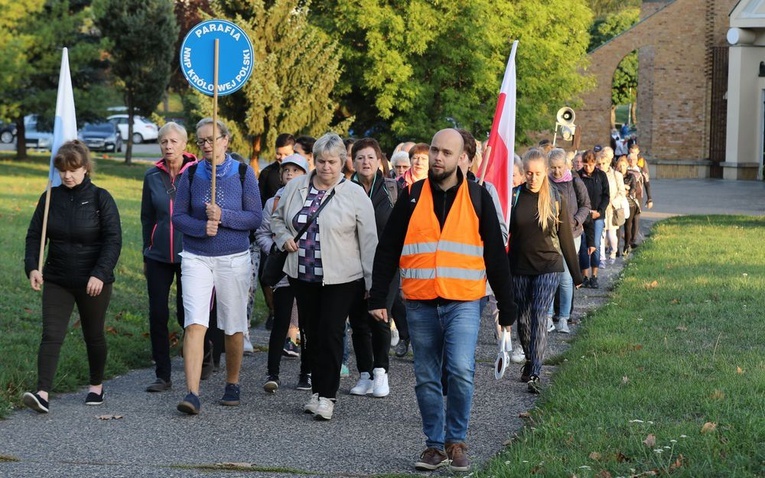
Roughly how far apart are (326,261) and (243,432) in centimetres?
129

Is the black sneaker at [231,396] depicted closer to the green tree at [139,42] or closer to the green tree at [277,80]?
the green tree at [277,80]

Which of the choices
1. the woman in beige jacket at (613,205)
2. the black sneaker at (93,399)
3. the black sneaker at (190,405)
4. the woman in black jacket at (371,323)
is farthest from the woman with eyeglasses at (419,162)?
the woman in beige jacket at (613,205)

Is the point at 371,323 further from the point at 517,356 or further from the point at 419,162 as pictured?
the point at 517,356

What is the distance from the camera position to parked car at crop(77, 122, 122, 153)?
5981cm

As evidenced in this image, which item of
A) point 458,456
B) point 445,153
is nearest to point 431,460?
point 458,456

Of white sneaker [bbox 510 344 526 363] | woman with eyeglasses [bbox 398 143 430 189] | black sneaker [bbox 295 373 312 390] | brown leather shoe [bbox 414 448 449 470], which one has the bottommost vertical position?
white sneaker [bbox 510 344 526 363]

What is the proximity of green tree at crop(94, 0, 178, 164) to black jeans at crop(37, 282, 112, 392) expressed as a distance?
31981mm

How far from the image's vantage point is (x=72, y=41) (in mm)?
39969

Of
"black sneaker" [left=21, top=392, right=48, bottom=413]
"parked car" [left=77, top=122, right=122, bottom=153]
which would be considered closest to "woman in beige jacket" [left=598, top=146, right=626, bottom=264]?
"black sneaker" [left=21, top=392, right=48, bottom=413]

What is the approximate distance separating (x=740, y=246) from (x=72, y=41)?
2630cm

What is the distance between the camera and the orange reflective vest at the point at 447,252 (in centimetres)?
665

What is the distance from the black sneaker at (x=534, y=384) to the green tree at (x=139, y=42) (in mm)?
32095

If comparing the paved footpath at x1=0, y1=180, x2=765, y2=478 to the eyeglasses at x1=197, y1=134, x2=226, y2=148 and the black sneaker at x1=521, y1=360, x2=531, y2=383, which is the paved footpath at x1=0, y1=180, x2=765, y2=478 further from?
the eyeglasses at x1=197, y1=134, x2=226, y2=148

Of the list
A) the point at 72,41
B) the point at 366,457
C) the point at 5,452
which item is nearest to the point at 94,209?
the point at 5,452
